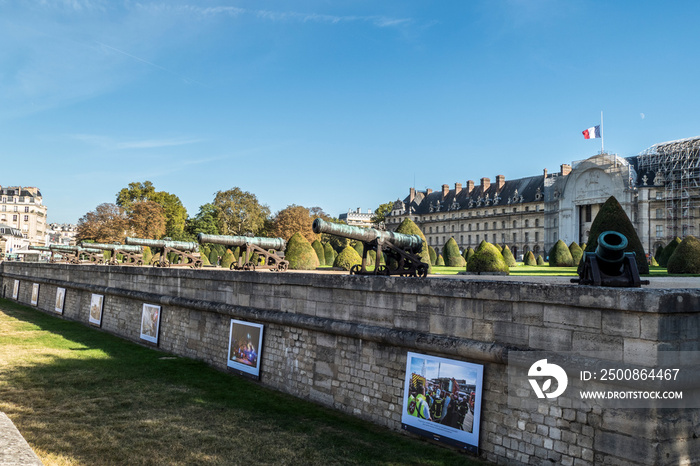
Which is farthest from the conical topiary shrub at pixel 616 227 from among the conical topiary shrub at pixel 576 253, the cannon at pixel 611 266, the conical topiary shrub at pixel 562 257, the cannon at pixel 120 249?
the cannon at pixel 120 249

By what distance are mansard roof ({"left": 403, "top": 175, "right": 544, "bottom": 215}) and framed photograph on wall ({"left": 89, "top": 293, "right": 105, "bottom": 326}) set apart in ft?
228

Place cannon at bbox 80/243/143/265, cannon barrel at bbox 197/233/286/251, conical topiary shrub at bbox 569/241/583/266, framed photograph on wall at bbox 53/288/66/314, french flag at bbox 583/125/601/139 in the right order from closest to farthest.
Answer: cannon barrel at bbox 197/233/286/251, framed photograph on wall at bbox 53/288/66/314, cannon at bbox 80/243/143/265, conical topiary shrub at bbox 569/241/583/266, french flag at bbox 583/125/601/139

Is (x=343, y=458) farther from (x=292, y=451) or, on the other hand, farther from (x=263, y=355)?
(x=263, y=355)

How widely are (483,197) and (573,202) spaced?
20.3 m

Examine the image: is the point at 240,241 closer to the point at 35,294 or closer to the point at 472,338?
the point at 472,338

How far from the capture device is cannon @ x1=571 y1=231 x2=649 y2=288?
216 inches

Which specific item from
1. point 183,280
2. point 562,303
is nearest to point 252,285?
point 183,280

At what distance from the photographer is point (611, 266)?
5621 millimetres

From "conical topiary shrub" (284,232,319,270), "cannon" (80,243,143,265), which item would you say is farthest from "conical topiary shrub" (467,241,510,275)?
"cannon" (80,243,143,265)

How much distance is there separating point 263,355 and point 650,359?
22.9 feet

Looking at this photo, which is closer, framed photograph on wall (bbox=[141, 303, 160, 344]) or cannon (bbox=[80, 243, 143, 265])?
framed photograph on wall (bbox=[141, 303, 160, 344])

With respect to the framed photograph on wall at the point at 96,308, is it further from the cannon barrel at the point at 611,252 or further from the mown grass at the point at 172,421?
the cannon barrel at the point at 611,252

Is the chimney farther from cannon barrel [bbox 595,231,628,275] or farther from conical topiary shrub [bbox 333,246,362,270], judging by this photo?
cannon barrel [bbox 595,231,628,275]

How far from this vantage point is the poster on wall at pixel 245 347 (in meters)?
10.1
